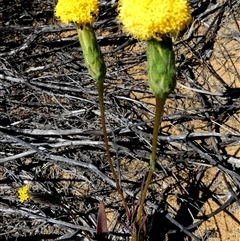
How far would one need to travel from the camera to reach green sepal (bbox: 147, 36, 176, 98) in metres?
1.18

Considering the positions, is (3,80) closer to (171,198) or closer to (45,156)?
(45,156)

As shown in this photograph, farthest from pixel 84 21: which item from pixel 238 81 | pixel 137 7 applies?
pixel 238 81

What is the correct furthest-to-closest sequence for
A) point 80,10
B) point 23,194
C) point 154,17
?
point 23,194 < point 80,10 < point 154,17

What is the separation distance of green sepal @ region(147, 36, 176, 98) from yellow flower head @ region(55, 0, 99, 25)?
27 centimetres

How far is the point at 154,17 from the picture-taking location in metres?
1.13

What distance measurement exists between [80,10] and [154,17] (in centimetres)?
32

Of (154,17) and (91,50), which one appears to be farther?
(91,50)

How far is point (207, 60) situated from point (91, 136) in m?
0.90

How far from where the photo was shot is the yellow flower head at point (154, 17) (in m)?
1.14

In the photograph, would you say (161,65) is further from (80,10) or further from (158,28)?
(80,10)

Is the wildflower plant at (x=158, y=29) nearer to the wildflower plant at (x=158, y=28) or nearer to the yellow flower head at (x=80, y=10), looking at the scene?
the wildflower plant at (x=158, y=28)

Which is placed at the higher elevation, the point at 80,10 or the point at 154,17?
the point at 80,10

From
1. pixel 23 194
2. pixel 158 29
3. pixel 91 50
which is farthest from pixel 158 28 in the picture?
pixel 23 194

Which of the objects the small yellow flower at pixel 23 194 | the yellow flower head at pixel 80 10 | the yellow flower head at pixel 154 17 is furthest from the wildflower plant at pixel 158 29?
the small yellow flower at pixel 23 194
